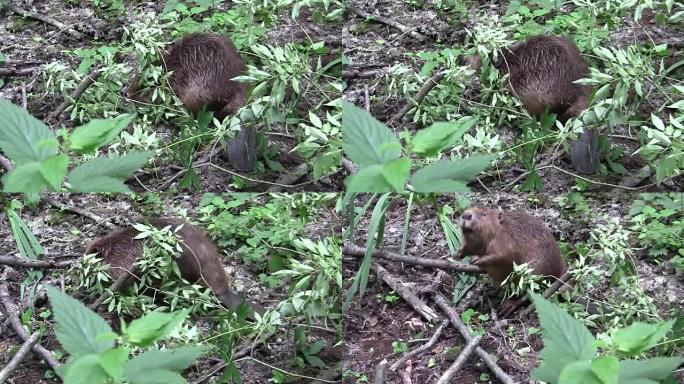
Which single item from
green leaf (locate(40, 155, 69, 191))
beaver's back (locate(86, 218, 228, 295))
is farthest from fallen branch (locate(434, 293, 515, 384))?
green leaf (locate(40, 155, 69, 191))

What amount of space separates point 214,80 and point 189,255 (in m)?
0.72

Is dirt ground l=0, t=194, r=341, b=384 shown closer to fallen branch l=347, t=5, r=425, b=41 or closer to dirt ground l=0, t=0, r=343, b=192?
dirt ground l=0, t=0, r=343, b=192

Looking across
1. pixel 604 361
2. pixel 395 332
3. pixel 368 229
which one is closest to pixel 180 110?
pixel 368 229

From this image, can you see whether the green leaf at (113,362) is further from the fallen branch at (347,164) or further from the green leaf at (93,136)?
the fallen branch at (347,164)

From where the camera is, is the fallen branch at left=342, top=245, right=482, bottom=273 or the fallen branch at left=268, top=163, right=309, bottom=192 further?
the fallen branch at left=268, top=163, right=309, bottom=192

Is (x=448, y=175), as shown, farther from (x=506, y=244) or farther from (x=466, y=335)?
(x=506, y=244)

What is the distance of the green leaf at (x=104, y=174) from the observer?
3.08 meters

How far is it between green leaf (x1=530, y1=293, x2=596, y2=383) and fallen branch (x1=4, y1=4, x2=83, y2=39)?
262 centimetres

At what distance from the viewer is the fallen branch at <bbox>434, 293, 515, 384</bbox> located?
3.56m

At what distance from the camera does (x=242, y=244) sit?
13.0 ft

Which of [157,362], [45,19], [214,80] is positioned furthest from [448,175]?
[45,19]

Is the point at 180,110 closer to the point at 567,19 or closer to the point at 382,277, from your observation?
the point at 382,277

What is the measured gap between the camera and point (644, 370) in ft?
9.39

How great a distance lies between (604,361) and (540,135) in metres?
1.49
